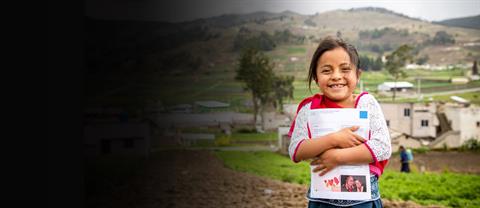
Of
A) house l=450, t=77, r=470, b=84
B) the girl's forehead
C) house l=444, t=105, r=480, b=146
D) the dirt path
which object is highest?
the girl's forehead

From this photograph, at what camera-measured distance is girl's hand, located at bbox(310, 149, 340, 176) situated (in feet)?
3.70

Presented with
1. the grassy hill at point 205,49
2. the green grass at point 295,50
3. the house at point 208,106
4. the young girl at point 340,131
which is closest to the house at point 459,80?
the grassy hill at point 205,49

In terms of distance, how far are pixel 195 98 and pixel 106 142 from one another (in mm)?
710

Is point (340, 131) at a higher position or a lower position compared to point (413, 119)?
higher

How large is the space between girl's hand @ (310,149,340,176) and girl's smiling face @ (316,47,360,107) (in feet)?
0.36

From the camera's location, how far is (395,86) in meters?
4.34

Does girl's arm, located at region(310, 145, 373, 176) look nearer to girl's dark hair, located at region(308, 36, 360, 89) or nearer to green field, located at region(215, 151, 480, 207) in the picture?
girl's dark hair, located at region(308, 36, 360, 89)

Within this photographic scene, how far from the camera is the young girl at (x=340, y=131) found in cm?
112

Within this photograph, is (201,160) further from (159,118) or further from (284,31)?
(284,31)

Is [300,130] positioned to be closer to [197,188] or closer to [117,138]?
[197,188]

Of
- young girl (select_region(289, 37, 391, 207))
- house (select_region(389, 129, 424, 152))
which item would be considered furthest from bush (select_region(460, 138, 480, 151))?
young girl (select_region(289, 37, 391, 207))

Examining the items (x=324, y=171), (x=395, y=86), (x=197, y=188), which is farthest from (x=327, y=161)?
(x=395, y=86)

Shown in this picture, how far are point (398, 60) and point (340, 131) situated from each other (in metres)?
3.49

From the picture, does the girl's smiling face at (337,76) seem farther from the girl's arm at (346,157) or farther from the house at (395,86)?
the house at (395,86)
